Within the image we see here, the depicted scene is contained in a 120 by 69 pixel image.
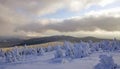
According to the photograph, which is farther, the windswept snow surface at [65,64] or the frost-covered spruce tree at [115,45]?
the frost-covered spruce tree at [115,45]

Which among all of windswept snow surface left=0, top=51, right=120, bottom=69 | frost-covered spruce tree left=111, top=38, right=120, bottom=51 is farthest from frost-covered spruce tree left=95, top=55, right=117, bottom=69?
frost-covered spruce tree left=111, top=38, right=120, bottom=51

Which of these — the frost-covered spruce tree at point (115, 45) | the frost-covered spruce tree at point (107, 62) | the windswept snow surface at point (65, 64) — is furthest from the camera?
the frost-covered spruce tree at point (115, 45)

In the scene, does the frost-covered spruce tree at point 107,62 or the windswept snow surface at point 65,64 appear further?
the windswept snow surface at point 65,64

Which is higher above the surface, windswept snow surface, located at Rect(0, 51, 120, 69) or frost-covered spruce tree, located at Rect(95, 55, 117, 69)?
frost-covered spruce tree, located at Rect(95, 55, 117, 69)

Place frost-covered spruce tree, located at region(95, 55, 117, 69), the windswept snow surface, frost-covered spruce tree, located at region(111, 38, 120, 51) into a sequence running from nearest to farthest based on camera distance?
1. frost-covered spruce tree, located at region(95, 55, 117, 69)
2. the windswept snow surface
3. frost-covered spruce tree, located at region(111, 38, 120, 51)

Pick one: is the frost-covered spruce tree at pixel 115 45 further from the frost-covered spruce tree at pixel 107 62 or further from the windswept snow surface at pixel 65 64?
the frost-covered spruce tree at pixel 107 62

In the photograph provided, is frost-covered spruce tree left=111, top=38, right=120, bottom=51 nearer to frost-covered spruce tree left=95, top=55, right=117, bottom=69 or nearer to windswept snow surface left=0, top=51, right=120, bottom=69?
windswept snow surface left=0, top=51, right=120, bottom=69

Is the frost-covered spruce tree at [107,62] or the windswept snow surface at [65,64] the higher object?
the frost-covered spruce tree at [107,62]

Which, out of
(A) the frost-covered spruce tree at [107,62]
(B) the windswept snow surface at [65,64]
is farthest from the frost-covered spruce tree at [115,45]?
(A) the frost-covered spruce tree at [107,62]

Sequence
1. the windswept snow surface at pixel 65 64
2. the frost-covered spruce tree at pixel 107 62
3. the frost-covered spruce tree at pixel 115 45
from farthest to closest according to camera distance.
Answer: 1. the frost-covered spruce tree at pixel 115 45
2. the windswept snow surface at pixel 65 64
3. the frost-covered spruce tree at pixel 107 62

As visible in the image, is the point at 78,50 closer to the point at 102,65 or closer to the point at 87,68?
the point at 87,68

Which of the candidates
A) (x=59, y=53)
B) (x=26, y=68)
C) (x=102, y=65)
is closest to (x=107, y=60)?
(x=102, y=65)

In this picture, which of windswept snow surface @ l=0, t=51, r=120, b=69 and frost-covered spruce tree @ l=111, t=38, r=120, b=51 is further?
frost-covered spruce tree @ l=111, t=38, r=120, b=51

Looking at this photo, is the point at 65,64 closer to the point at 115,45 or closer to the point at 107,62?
the point at 107,62
